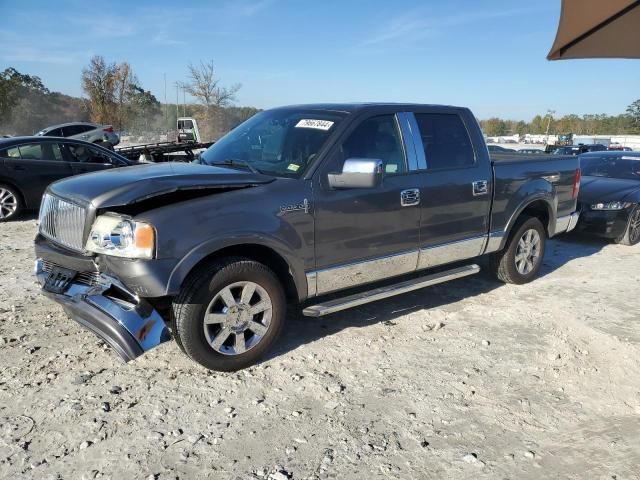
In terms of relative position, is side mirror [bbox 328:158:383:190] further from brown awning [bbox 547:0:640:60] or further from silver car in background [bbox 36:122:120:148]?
silver car in background [bbox 36:122:120:148]

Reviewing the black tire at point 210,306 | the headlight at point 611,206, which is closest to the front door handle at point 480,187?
the black tire at point 210,306

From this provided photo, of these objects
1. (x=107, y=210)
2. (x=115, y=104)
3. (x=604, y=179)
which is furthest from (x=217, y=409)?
(x=115, y=104)

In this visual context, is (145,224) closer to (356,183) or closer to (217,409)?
(217,409)

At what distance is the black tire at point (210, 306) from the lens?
338 cm

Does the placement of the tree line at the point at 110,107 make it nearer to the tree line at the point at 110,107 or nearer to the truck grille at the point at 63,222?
the tree line at the point at 110,107

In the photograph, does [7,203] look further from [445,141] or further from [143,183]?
[445,141]

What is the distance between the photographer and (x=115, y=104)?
4353cm

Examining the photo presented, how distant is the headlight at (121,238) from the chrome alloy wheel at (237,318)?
1.92ft

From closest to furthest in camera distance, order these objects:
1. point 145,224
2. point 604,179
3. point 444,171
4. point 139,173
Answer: point 145,224 → point 139,173 → point 444,171 → point 604,179

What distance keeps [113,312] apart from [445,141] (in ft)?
10.6

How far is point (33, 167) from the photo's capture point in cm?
891

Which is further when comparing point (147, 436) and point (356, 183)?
point (356, 183)

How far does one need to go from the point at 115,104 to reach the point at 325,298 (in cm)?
4388

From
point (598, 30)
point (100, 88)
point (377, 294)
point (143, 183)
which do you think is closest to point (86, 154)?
point (143, 183)
